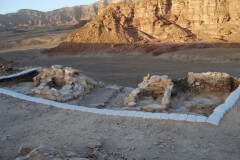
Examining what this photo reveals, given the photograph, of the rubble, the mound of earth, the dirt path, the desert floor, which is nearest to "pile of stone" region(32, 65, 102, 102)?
the desert floor

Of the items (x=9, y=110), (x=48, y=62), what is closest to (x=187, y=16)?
(x=48, y=62)

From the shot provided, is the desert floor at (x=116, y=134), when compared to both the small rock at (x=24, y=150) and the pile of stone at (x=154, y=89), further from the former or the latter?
the pile of stone at (x=154, y=89)

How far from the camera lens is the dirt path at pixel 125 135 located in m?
6.57

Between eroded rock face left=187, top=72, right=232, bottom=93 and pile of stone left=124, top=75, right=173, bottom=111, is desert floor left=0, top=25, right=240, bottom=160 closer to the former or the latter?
pile of stone left=124, top=75, right=173, bottom=111

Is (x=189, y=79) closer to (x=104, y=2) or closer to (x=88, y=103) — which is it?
(x=88, y=103)

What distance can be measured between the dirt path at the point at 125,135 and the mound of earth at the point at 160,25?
1840 centimetres

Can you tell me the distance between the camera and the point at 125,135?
24.1 feet

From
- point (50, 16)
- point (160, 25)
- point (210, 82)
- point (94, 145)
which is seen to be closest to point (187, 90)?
point (210, 82)

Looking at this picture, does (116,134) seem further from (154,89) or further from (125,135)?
(154,89)

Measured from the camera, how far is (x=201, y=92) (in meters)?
11.2

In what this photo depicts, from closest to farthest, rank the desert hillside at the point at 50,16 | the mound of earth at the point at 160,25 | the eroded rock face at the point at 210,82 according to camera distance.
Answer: the eroded rock face at the point at 210,82 → the mound of earth at the point at 160,25 → the desert hillside at the point at 50,16

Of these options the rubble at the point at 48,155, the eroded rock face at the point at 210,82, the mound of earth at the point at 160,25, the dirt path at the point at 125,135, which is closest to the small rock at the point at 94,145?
the dirt path at the point at 125,135

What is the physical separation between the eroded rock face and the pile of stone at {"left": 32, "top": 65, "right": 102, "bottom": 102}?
11.6 ft

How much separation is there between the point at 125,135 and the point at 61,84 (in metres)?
5.75
